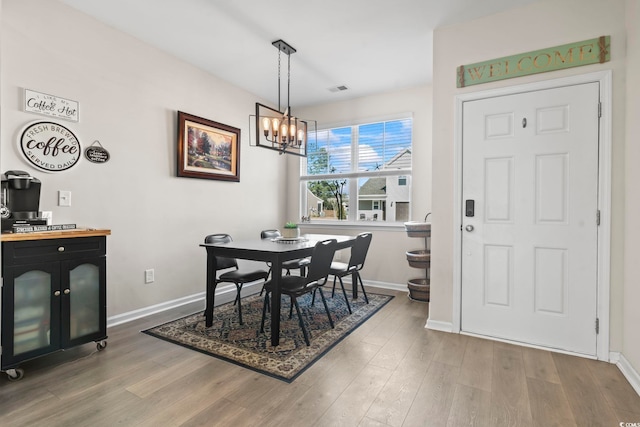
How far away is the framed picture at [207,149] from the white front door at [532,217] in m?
2.81

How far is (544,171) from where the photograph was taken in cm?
259

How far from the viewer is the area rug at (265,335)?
7.70ft

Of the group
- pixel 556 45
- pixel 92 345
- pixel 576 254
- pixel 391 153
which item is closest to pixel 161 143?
pixel 92 345

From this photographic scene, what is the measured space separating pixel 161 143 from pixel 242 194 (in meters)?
1.31

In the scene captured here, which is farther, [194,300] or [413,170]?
[413,170]

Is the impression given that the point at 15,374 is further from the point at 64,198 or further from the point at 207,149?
the point at 207,149

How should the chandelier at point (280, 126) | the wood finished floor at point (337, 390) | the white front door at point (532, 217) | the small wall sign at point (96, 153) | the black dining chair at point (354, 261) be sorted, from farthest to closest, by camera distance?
the black dining chair at point (354, 261) < the chandelier at point (280, 126) < the small wall sign at point (96, 153) < the white front door at point (532, 217) < the wood finished floor at point (337, 390)

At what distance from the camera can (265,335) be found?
280cm

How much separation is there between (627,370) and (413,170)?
2.88m

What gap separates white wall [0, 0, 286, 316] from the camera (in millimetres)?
2545

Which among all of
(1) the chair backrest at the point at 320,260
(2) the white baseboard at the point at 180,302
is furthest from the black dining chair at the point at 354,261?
(2) the white baseboard at the point at 180,302

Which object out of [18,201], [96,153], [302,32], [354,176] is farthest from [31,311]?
[354,176]

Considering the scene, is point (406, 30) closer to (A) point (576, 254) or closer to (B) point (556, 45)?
(B) point (556, 45)

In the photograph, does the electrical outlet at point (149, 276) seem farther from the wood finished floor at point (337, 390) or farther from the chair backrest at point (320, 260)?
the chair backrest at point (320, 260)
